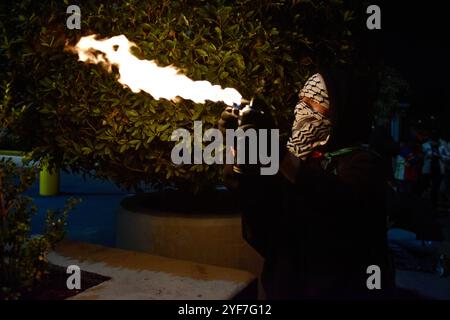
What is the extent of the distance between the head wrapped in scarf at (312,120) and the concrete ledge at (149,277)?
4.17 feet

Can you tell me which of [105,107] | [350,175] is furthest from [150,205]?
[350,175]

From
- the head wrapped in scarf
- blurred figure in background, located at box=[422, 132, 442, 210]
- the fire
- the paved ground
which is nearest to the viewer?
the head wrapped in scarf

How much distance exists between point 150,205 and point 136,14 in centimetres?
255

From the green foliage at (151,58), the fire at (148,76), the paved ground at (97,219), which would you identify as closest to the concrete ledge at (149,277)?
the green foliage at (151,58)

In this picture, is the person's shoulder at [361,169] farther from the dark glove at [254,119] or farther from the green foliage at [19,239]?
the green foliage at [19,239]

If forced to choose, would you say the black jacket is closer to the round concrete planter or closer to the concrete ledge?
the concrete ledge

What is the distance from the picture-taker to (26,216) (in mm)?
3500

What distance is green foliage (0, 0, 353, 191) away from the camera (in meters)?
4.29

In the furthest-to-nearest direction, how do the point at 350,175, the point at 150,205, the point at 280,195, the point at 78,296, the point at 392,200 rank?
the point at 392,200 → the point at 150,205 → the point at 78,296 → the point at 280,195 → the point at 350,175

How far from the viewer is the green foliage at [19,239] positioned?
337 centimetres

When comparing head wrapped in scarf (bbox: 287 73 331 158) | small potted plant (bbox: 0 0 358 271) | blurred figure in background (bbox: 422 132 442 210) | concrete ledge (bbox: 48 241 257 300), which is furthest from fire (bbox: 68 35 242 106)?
blurred figure in background (bbox: 422 132 442 210)

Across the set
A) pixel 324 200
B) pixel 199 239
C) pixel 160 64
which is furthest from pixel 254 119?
pixel 199 239

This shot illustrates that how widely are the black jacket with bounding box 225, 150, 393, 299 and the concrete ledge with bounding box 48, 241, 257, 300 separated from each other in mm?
730
